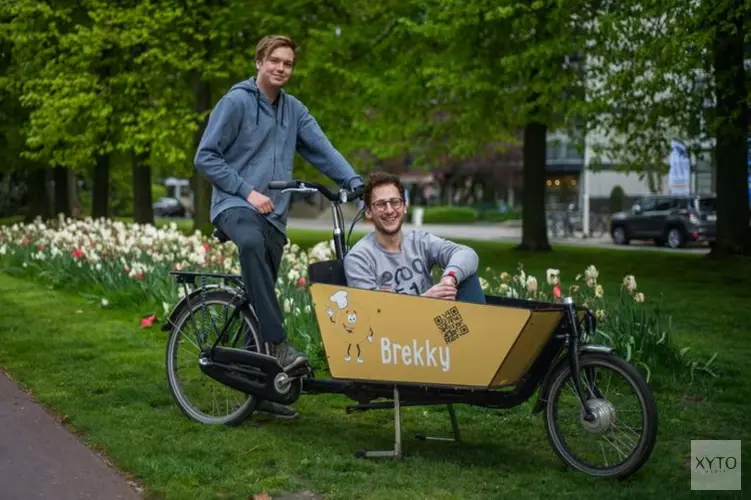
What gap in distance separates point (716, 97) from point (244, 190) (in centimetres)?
1535

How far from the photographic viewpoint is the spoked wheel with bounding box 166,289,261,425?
6.25 metres

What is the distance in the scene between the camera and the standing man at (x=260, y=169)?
19.5 ft

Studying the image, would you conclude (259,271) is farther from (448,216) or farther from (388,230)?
(448,216)

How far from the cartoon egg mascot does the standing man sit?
0.56 meters

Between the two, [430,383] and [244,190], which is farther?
[244,190]

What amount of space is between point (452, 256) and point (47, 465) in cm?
207

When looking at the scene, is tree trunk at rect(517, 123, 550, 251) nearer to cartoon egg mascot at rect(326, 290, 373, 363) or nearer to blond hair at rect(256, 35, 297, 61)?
blond hair at rect(256, 35, 297, 61)

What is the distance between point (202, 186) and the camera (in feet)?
79.5

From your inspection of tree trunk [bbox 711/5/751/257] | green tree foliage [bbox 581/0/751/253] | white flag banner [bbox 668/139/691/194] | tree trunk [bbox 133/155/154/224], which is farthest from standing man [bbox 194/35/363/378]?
white flag banner [bbox 668/139/691/194]

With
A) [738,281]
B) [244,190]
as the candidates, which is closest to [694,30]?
[738,281]

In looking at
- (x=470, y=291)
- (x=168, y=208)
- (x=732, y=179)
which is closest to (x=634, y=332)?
(x=470, y=291)

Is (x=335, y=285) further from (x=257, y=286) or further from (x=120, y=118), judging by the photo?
(x=120, y=118)

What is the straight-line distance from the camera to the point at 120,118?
24891 mm

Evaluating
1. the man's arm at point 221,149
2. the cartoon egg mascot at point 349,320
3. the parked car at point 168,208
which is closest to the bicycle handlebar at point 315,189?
the man's arm at point 221,149
